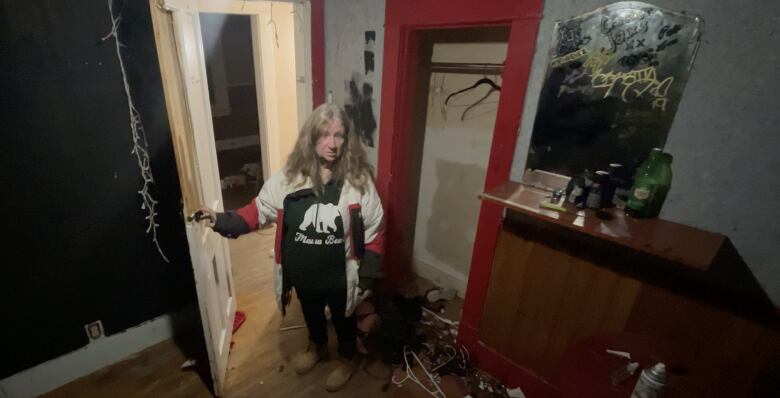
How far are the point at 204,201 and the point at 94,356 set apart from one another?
3.48ft

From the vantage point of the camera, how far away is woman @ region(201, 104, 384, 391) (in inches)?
61.4

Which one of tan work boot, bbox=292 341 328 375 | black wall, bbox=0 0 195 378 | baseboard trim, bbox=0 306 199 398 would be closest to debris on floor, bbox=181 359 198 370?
baseboard trim, bbox=0 306 199 398

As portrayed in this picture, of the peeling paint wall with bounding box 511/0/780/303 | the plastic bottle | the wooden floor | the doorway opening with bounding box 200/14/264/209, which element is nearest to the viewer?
the plastic bottle

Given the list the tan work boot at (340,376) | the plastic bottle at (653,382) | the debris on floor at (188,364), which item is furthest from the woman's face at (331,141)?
the debris on floor at (188,364)

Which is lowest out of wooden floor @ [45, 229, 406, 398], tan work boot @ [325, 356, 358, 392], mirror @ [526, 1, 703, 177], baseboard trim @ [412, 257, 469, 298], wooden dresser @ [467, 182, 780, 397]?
wooden floor @ [45, 229, 406, 398]

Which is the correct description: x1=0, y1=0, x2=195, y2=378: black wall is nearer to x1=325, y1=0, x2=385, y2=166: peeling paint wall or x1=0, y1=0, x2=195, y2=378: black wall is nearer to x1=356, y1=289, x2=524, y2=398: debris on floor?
x1=325, y1=0, x2=385, y2=166: peeling paint wall

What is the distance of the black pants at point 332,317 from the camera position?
1.73 meters

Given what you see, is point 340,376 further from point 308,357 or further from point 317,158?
point 317,158

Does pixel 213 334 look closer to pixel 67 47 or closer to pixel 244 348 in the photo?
pixel 244 348

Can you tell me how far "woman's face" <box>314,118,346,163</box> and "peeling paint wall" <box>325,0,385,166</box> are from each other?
565 millimetres

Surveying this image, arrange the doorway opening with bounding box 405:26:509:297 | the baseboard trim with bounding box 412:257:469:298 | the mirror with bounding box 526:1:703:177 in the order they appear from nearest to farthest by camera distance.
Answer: the mirror with bounding box 526:1:703:177 → the doorway opening with bounding box 405:26:509:297 → the baseboard trim with bounding box 412:257:469:298

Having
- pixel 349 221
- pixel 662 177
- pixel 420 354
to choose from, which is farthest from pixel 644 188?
pixel 420 354

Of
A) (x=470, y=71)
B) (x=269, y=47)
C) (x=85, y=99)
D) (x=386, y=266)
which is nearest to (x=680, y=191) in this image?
(x=470, y=71)

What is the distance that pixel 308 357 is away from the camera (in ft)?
6.29
